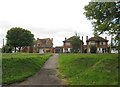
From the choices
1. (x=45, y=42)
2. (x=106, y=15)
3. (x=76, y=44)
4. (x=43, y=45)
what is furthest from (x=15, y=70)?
(x=45, y=42)

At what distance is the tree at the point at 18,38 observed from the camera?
308 feet

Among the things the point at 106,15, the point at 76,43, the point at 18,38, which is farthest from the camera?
the point at 18,38

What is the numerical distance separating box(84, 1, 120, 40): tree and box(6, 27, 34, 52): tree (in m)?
62.1

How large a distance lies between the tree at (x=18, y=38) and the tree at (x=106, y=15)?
6214 centimetres

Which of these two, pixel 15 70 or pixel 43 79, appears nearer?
pixel 43 79

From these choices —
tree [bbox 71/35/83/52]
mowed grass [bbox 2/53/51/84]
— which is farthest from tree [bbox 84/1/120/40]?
tree [bbox 71/35/83/52]

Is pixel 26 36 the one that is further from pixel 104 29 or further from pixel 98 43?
pixel 104 29

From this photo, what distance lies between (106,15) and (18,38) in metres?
65.3

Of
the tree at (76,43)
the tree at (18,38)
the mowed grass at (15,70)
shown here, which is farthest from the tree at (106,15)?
the tree at (18,38)

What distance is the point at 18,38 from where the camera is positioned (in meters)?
95.2

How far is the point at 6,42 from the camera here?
96.1 m

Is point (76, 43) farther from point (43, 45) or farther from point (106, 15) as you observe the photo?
point (106, 15)

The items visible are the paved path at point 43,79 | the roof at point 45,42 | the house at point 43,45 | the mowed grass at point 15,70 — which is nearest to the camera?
the paved path at point 43,79

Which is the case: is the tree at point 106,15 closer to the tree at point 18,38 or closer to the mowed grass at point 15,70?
the mowed grass at point 15,70
